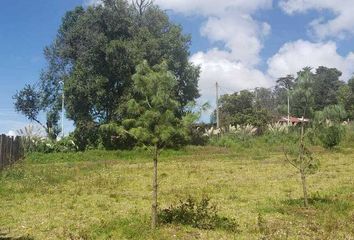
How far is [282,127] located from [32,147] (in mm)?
23224

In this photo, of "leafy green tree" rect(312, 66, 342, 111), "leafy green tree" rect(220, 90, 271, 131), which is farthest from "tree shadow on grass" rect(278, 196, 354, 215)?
"leafy green tree" rect(312, 66, 342, 111)

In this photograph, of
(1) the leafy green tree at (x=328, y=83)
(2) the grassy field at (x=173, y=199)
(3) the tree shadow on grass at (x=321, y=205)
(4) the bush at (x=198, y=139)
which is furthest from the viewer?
(1) the leafy green tree at (x=328, y=83)

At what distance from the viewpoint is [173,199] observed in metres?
16.1

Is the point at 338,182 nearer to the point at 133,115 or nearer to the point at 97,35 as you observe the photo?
the point at 133,115

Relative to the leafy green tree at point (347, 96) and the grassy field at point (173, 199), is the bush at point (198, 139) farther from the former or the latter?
the leafy green tree at point (347, 96)

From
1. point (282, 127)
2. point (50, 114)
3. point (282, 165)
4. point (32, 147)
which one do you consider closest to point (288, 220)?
point (282, 165)

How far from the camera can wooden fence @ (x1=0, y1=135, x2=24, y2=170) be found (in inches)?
1003

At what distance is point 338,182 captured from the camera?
1992cm

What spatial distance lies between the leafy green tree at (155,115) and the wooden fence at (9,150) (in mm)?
15052

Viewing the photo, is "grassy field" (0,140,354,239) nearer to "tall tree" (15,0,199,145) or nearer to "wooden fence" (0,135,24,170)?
"wooden fence" (0,135,24,170)

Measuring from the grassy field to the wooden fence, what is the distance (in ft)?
7.03

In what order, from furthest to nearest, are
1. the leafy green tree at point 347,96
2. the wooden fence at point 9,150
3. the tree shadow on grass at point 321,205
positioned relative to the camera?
1. the leafy green tree at point 347,96
2. the wooden fence at point 9,150
3. the tree shadow on grass at point 321,205

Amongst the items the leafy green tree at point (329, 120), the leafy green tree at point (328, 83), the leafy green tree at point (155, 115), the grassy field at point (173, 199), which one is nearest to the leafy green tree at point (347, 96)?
the leafy green tree at point (328, 83)

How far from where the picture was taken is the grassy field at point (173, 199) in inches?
443
